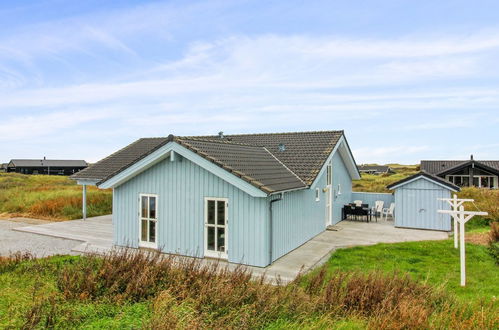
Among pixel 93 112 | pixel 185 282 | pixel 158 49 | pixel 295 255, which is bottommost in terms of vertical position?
pixel 295 255

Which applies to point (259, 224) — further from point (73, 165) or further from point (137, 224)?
point (73, 165)

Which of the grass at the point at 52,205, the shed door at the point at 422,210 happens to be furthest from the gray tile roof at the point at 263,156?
the shed door at the point at 422,210

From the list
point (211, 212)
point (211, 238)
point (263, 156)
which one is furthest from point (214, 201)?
point (263, 156)

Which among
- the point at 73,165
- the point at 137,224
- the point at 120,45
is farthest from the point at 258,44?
the point at 73,165

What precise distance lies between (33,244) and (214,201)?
24.6 feet

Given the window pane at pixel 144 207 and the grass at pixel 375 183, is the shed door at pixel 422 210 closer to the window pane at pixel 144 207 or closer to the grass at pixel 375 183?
the window pane at pixel 144 207

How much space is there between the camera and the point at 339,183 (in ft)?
58.2

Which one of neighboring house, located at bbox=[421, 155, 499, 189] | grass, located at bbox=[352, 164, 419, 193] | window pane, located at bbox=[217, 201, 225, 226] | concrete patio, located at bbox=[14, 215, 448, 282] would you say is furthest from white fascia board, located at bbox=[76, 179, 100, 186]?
neighboring house, located at bbox=[421, 155, 499, 189]

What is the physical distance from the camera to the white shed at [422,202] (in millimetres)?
14984

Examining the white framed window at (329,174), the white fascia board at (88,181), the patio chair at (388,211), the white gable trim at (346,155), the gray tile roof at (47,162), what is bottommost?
the patio chair at (388,211)

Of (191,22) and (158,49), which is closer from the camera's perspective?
(191,22)

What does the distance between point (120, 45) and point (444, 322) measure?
16.9 metres

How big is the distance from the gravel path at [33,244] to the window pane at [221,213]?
16.6 ft

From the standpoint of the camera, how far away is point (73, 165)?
80.4 m
